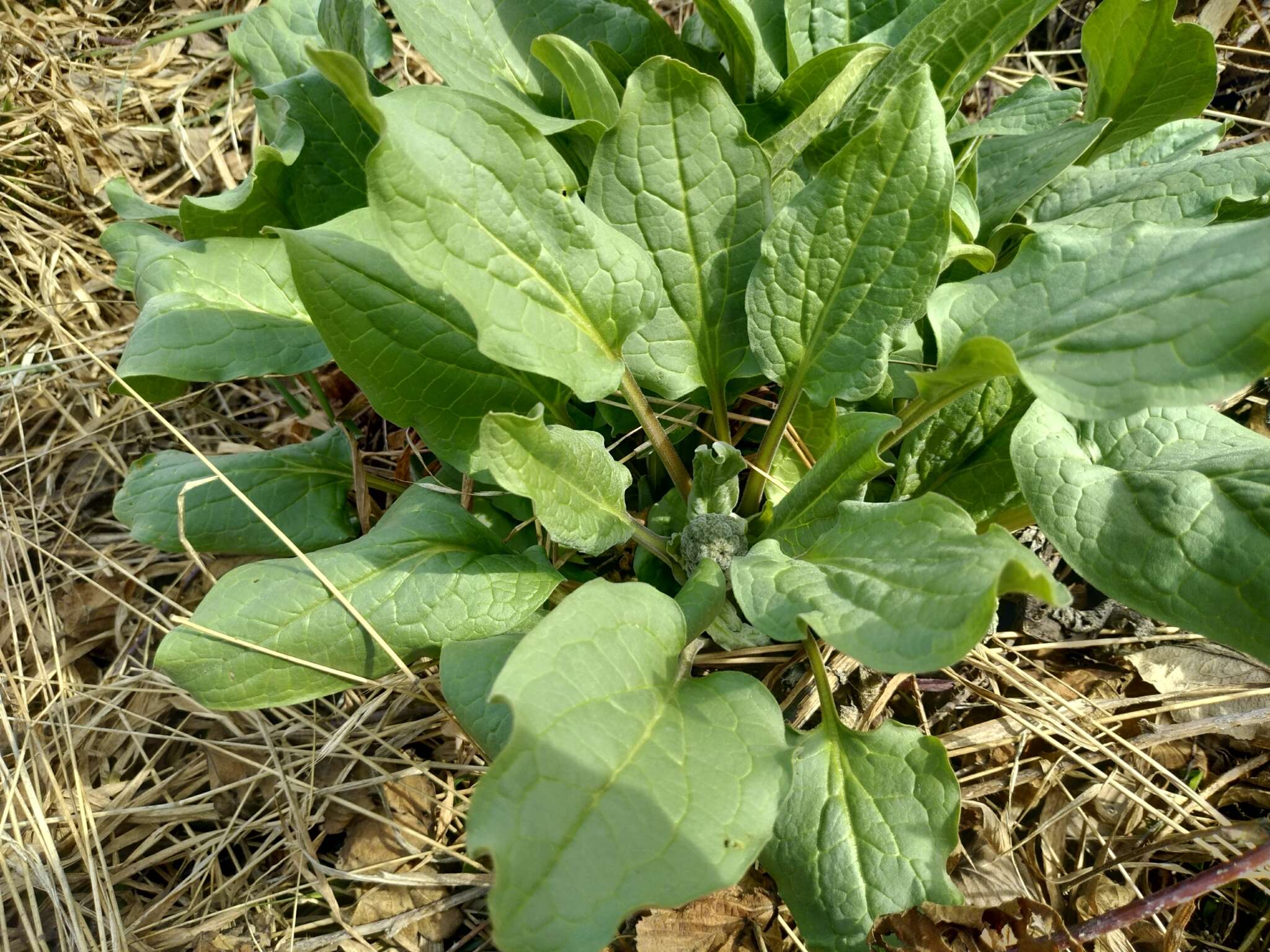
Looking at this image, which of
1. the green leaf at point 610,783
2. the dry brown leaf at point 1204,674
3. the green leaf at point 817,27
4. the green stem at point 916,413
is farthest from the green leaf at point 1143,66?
the green leaf at point 610,783

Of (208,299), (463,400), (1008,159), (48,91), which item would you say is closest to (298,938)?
(463,400)

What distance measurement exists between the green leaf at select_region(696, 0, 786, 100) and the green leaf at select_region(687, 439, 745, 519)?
75 centimetres

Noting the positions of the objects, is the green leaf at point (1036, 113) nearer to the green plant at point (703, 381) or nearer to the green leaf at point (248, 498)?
the green plant at point (703, 381)

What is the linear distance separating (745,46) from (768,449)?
0.76 metres

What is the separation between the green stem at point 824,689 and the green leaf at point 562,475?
0.37 m

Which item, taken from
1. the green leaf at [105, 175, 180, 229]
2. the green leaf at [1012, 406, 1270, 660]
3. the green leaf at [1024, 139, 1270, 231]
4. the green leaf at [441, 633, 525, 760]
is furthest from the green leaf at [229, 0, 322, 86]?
the green leaf at [1012, 406, 1270, 660]

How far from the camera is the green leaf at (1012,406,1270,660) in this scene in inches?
49.0

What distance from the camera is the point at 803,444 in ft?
5.88

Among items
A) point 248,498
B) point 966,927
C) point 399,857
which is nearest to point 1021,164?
point 966,927

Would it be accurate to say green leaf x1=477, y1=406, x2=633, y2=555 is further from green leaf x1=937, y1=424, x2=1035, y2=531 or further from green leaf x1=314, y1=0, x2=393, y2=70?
green leaf x1=314, y1=0, x2=393, y2=70

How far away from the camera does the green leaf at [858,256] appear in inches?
52.2

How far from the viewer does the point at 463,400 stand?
1.63 metres

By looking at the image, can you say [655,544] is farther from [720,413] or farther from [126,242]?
[126,242]

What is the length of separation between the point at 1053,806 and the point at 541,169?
1501mm
